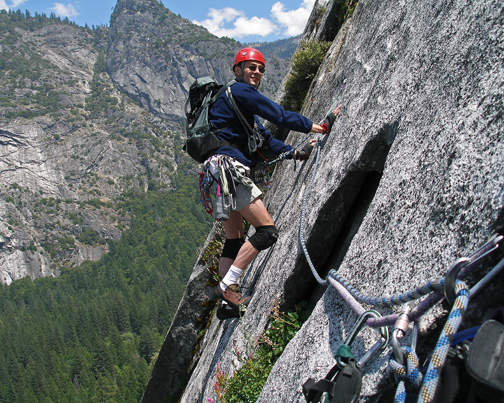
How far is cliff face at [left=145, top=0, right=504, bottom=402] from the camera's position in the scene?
201 centimetres

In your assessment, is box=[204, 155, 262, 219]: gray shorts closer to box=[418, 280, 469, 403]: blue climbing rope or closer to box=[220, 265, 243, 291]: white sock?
box=[220, 265, 243, 291]: white sock

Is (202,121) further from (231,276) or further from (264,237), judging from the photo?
(231,276)

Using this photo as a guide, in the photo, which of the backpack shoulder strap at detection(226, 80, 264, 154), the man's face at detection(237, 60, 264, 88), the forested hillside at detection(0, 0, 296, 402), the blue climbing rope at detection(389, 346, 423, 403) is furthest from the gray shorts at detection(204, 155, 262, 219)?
the forested hillside at detection(0, 0, 296, 402)

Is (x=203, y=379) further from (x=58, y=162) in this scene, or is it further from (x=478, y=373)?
(x=58, y=162)

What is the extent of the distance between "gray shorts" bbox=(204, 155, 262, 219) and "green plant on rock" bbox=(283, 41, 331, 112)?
206 inches

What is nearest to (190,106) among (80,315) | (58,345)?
(58,345)

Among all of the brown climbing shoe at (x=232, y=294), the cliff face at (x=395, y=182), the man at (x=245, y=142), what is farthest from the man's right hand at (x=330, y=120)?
the brown climbing shoe at (x=232, y=294)

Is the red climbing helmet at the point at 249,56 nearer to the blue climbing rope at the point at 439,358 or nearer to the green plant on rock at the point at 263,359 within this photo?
the green plant on rock at the point at 263,359

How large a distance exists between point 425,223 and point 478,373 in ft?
3.22

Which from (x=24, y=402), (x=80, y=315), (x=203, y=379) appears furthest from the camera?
(x=80, y=315)

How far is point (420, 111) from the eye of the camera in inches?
108

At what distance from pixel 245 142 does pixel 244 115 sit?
1.14ft

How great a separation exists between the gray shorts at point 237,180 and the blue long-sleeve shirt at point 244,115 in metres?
0.13

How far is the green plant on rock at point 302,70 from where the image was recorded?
8.75 metres
